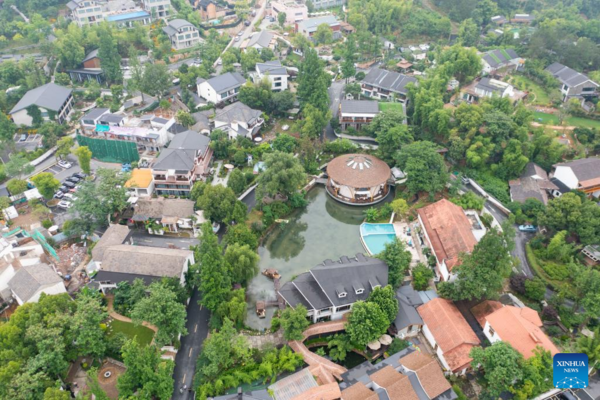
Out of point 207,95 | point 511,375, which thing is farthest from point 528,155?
point 207,95

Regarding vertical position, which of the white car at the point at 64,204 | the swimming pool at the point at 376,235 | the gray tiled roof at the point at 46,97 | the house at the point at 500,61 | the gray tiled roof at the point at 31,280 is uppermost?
the house at the point at 500,61

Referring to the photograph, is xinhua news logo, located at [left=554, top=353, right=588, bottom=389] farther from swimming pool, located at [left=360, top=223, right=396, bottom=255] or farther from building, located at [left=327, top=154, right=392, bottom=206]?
building, located at [left=327, top=154, right=392, bottom=206]

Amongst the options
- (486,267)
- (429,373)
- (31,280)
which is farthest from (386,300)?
(31,280)

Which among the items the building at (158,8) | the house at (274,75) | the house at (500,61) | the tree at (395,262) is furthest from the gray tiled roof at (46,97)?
the house at (500,61)

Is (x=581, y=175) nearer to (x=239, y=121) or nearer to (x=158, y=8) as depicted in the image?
(x=239, y=121)

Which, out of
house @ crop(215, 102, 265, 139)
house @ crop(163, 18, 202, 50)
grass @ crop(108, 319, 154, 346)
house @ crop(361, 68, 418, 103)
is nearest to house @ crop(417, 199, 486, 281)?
grass @ crop(108, 319, 154, 346)

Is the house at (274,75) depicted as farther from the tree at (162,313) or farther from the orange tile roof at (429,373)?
the orange tile roof at (429,373)

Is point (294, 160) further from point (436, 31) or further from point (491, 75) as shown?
point (436, 31)
